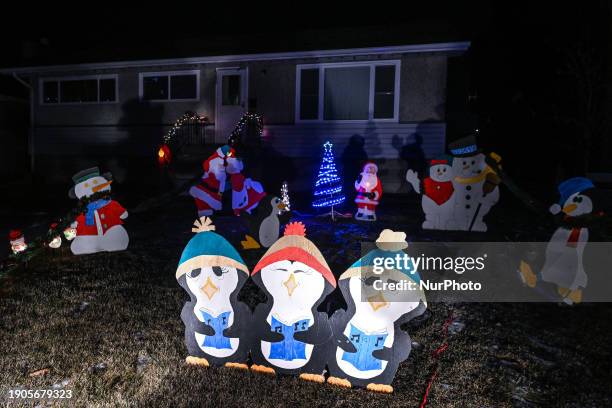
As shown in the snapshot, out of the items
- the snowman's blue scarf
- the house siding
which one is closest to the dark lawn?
the snowman's blue scarf

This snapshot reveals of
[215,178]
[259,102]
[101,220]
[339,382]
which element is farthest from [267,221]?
[259,102]

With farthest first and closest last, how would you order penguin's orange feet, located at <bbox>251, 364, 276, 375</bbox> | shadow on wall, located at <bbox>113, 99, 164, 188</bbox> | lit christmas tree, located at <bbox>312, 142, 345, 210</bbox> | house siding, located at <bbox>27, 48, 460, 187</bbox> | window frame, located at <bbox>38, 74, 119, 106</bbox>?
window frame, located at <bbox>38, 74, 119, 106</bbox> < shadow on wall, located at <bbox>113, 99, 164, 188</bbox> < house siding, located at <bbox>27, 48, 460, 187</bbox> < lit christmas tree, located at <bbox>312, 142, 345, 210</bbox> < penguin's orange feet, located at <bbox>251, 364, 276, 375</bbox>

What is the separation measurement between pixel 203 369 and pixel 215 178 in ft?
19.3

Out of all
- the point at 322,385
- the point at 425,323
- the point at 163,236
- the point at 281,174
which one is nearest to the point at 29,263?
the point at 163,236

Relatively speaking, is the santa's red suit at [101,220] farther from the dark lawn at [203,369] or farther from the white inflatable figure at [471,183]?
the white inflatable figure at [471,183]

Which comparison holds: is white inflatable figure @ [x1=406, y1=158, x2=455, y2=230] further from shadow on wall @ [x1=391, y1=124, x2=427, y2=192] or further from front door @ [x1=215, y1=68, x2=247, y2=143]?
front door @ [x1=215, y1=68, x2=247, y2=143]

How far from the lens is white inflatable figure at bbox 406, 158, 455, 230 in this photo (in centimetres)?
809

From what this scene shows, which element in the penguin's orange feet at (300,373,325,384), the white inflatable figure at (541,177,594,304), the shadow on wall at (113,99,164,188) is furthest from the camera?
the shadow on wall at (113,99,164,188)

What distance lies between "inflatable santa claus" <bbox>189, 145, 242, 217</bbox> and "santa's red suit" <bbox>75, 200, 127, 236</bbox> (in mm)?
2537

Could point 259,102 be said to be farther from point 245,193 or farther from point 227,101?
point 245,193

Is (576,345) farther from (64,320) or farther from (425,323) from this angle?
(64,320)

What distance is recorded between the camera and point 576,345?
13.5 feet

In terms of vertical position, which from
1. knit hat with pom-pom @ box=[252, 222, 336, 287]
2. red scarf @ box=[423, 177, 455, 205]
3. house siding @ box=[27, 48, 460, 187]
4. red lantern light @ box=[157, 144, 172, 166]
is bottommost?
knit hat with pom-pom @ box=[252, 222, 336, 287]

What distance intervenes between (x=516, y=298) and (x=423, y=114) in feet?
29.7
